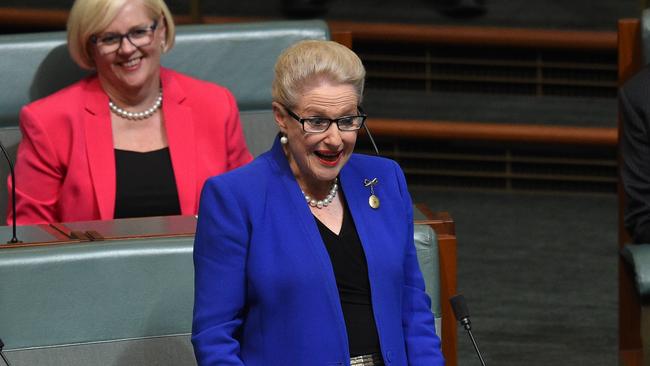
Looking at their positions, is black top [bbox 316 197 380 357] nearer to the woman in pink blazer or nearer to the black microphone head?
the black microphone head

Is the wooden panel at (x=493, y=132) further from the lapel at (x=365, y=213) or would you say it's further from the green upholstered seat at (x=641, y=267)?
the lapel at (x=365, y=213)

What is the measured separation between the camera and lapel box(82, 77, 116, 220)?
2875 mm

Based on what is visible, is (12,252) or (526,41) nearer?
(12,252)

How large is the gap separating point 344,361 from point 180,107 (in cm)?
122

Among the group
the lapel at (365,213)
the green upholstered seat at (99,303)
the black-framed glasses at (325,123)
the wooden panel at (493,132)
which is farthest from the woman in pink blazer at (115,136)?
the wooden panel at (493,132)

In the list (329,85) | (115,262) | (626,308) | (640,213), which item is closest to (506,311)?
(626,308)

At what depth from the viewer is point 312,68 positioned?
1.87 m

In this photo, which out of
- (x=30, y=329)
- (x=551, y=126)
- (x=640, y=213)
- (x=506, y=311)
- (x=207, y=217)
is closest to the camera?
(x=207, y=217)

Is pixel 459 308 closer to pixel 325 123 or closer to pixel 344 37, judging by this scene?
pixel 325 123

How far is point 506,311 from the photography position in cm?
366

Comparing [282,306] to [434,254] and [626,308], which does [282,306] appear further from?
[626,308]

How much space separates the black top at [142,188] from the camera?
2896 mm

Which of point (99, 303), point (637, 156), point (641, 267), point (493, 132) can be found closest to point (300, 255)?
point (99, 303)

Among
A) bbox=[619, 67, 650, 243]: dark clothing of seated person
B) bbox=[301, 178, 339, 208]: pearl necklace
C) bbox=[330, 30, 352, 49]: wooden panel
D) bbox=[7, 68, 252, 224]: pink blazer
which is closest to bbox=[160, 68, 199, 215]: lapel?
bbox=[7, 68, 252, 224]: pink blazer
